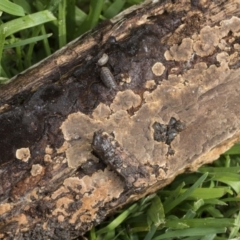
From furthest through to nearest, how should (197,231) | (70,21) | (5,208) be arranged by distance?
(70,21)
(197,231)
(5,208)

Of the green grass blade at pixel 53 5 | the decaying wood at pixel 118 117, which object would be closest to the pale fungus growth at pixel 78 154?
the decaying wood at pixel 118 117

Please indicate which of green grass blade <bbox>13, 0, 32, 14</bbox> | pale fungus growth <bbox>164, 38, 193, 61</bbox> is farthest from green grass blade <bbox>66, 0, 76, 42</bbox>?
pale fungus growth <bbox>164, 38, 193, 61</bbox>

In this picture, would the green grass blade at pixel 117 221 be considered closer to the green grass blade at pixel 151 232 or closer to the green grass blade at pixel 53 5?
the green grass blade at pixel 151 232

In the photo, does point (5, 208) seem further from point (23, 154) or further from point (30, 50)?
point (30, 50)

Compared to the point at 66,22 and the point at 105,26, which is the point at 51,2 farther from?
the point at 105,26

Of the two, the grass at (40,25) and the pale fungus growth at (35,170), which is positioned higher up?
the grass at (40,25)

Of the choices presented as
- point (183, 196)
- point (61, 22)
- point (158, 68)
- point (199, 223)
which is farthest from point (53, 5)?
point (199, 223)

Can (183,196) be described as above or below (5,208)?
below
